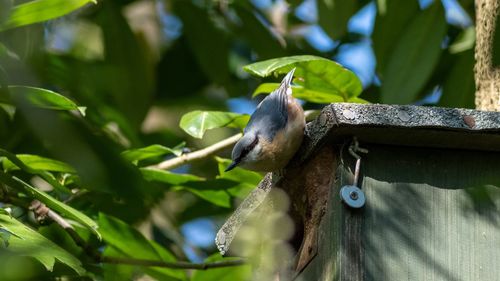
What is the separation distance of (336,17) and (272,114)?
30.6 inches

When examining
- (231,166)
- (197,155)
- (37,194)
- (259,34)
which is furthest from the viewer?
(259,34)

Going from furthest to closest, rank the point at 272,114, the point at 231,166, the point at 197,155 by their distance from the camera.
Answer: the point at 197,155
the point at 231,166
the point at 272,114

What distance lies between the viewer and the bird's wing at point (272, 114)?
269 centimetres

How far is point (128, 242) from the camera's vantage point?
114 inches

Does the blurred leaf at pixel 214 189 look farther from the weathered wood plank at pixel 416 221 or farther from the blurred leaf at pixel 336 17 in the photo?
the weathered wood plank at pixel 416 221

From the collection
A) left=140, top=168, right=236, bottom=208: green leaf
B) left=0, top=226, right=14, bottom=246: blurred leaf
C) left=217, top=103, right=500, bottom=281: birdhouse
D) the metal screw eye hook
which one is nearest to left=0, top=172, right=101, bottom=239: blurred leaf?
left=0, top=226, right=14, bottom=246: blurred leaf

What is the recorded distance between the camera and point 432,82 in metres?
3.66

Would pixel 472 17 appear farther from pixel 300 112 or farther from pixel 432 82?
pixel 300 112

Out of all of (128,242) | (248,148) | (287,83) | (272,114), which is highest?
(287,83)

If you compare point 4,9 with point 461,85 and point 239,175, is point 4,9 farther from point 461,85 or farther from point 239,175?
point 461,85

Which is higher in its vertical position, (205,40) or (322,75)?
(205,40)

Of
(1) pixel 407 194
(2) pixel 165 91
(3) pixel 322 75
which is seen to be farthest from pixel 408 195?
(2) pixel 165 91

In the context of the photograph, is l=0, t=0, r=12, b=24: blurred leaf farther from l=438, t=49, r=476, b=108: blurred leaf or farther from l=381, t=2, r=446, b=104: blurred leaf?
l=438, t=49, r=476, b=108: blurred leaf

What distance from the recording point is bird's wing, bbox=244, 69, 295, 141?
2.69 meters
